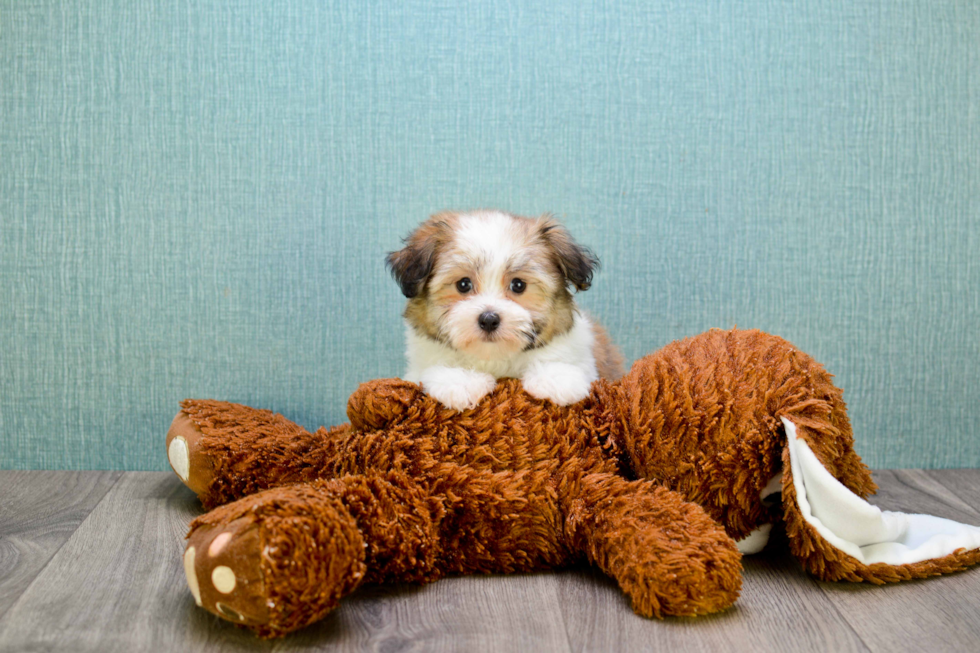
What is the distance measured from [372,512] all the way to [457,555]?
8.8 inches

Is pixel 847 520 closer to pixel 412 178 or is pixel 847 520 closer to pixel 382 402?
pixel 382 402

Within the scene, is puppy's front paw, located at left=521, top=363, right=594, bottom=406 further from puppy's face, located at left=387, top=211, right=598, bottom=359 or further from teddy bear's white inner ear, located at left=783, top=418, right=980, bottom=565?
teddy bear's white inner ear, located at left=783, top=418, right=980, bottom=565

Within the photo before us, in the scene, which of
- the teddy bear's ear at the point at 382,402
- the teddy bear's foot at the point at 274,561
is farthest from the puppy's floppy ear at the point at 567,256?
the teddy bear's foot at the point at 274,561

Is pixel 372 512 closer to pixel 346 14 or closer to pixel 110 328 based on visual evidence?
pixel 110 328

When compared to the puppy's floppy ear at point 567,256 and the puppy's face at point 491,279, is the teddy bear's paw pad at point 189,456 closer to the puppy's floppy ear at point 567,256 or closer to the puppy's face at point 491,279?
the puppy's face at point 491,279

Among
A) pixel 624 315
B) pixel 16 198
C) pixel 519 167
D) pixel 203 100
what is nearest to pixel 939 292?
pixel 624 315

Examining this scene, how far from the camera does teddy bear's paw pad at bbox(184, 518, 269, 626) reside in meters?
1.24

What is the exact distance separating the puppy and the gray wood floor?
0.41m

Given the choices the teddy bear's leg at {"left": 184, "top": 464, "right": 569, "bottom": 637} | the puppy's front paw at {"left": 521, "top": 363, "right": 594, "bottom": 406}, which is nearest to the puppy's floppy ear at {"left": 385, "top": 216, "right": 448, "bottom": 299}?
the puppy's front paw at {"left": 521, "top": 363, "right": 594, "bottom": 406}

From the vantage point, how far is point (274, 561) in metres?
1.24

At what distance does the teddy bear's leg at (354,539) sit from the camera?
1.25 metres

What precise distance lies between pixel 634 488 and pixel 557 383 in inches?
10.9

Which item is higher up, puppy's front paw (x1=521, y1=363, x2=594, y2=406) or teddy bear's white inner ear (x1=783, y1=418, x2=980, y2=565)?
puppy's front paw (x1=521, y1=363, x2=594, y2=406)

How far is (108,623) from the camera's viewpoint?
4.59ft
